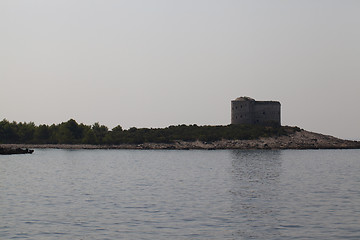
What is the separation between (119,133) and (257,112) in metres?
40.1

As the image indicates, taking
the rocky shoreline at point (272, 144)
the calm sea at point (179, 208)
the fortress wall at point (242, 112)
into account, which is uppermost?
the fortress wall at point (242, 112)

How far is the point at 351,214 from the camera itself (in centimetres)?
2672

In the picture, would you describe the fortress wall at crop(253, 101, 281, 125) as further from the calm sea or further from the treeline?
the calm sea

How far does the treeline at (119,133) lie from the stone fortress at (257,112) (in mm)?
5541

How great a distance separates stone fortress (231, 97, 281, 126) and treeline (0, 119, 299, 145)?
18.2ft

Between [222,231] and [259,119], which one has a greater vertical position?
[259,119]

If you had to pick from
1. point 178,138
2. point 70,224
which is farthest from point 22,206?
point 178,138

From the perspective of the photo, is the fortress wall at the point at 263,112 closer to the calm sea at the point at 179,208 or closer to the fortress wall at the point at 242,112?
the fortress wall at the point at 242,112

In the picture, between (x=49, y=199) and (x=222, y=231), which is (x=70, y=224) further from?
(x=49, y=199)

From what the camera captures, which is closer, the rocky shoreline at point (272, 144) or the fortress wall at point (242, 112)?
the rocky shoreline at point (272, 144)

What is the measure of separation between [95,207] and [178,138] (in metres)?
102

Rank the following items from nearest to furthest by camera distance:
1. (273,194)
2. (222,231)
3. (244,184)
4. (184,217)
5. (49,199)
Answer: (222,231)
(184,217)
(49,199)
(273,194)
(244,184)

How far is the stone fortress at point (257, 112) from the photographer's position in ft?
474

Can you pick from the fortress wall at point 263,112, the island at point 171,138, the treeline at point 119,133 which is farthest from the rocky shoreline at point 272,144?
the fortress wall at point 263,112
